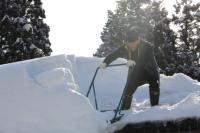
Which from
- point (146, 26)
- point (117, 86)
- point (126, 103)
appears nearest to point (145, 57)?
point (126, 103)

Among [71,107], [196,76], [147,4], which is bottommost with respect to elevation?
[196,76]

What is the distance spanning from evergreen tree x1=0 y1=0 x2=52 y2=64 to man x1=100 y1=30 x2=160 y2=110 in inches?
837

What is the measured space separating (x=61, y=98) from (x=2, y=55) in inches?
923

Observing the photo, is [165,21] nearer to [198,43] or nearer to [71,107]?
[198,43]

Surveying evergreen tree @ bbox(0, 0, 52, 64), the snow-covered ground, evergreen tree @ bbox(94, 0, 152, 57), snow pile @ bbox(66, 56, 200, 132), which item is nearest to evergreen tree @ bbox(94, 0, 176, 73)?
evergreen tree @ bbox(94, 0, 152, 57)

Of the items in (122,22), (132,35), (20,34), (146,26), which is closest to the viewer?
(132,35)

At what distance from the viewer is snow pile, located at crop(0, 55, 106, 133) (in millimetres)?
6270

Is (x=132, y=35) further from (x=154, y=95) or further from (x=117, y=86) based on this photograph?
(x=117, y=86)

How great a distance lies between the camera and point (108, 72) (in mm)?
10164

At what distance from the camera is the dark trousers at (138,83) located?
749 centimetres

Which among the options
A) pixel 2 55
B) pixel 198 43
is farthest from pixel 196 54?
pixel 2 55

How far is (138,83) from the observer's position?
7.59 metres

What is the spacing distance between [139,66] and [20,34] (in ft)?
73.8

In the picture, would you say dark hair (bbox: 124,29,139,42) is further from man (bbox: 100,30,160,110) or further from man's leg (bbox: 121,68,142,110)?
man's leg (bbox: 121,68,142,110)
